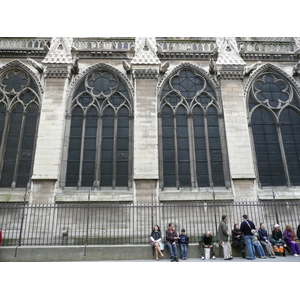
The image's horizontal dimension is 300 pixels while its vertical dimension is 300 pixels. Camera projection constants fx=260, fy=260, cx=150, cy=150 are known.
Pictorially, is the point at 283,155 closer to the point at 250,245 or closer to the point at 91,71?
the point at 250,245

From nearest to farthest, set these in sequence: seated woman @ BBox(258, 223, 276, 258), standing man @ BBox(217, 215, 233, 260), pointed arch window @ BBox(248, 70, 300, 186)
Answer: standing man @ BBox(217, 215, 233, 260) → seated woman @ BBox(258, 223, 276, 258) → pointed arch window @ BBox(248, 70, 300, 186)

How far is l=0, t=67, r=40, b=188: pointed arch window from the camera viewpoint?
1197cm

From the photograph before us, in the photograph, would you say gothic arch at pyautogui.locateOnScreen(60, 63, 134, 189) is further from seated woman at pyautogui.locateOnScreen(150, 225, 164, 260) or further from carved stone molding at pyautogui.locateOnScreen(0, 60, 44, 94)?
seated woman at pyautogui.locateOnScreen(150, 225, 164, 260)

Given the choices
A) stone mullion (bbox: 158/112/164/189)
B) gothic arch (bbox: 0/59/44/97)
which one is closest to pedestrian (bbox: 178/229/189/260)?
stone mullion (bbox: 158/112/164/189)

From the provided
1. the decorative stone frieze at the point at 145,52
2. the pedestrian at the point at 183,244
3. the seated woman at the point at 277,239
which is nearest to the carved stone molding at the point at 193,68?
the decorative stone frieze at the point at 145,52

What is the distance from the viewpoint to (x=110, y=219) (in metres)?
10.0

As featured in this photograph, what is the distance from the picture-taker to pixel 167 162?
12320 mm

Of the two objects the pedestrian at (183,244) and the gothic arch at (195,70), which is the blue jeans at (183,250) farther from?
the gothic arch at (195,70)

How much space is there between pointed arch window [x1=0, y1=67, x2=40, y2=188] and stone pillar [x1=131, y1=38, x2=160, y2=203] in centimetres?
498

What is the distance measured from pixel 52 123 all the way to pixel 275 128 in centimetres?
1086

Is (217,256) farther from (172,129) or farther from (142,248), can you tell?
(172,129)

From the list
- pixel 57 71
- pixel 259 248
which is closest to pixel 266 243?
pixel 259 248

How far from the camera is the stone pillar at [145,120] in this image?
11.2 meters

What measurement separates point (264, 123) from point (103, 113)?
26.6 feet
